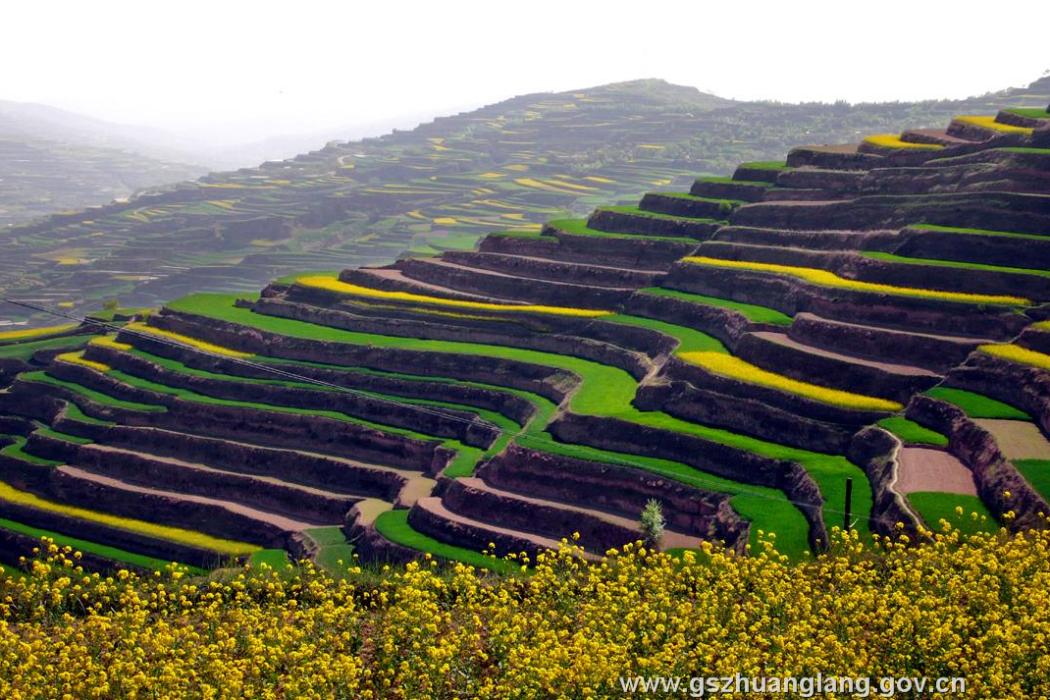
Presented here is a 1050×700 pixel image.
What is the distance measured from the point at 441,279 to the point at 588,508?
74.0ft

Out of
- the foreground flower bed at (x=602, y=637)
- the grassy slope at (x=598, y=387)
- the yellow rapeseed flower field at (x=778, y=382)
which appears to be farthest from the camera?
the yellow rapeseed flower field at (x=778, y=382)

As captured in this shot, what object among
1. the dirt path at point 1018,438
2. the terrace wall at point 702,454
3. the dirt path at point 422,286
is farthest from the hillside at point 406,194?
the dirt path at point 1018,438

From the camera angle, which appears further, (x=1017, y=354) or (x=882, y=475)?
(x=1017, y=354)

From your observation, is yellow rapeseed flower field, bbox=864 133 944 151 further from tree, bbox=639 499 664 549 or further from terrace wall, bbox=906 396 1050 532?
tree, bbox=639 499 664 549

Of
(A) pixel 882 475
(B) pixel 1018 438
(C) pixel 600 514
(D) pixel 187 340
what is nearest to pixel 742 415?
(C) pixel 600 514

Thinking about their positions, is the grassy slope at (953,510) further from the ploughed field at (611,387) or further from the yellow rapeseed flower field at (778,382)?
the yellow rapeseed flower field at (778,382)

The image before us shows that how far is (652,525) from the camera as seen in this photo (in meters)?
31.2

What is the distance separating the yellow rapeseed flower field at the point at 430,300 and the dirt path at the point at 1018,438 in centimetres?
1909

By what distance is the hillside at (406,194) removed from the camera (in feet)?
348

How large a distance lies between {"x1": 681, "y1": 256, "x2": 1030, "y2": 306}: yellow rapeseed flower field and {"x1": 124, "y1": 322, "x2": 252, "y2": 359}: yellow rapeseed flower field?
18.8 metres

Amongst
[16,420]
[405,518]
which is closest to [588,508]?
[405,518]

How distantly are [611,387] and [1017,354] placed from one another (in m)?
12.9

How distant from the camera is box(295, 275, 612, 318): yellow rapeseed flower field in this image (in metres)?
48.0

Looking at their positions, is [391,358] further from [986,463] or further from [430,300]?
[986,463]
